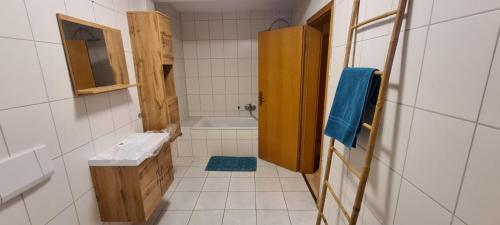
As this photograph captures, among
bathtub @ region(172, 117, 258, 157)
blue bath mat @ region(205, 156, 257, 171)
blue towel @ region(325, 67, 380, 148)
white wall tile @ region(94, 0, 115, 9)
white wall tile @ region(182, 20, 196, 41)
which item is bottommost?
blue bath mat @ region(205, 156, 257, 171)

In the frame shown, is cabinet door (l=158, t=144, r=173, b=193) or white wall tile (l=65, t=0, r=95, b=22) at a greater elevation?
white wall tile (l=65, t=0, r=95, b=22)

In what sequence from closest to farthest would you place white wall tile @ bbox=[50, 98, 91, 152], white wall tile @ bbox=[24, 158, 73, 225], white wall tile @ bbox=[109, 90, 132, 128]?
white wall tile @ bbox=[24, 158, 73, 225]
white wall tile @ bbox=[50, 98, 91, 152]
white wall tile @ bbox=[109, 90, 132, 128]

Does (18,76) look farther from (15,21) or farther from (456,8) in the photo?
(456,8)

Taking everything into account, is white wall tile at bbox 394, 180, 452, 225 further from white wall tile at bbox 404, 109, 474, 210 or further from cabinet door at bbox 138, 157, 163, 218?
cabinet door at bbox 138, 157, 163, 218

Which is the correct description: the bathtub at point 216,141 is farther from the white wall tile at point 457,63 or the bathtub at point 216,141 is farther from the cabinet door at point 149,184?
the white wall tile at point 457,63

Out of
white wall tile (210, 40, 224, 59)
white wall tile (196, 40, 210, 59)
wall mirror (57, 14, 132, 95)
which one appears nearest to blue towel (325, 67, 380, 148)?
wall mirror (57, 14, 132, 95)

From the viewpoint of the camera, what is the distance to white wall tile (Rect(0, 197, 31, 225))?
2.99 ft

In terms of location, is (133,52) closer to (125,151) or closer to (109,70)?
(109,70)

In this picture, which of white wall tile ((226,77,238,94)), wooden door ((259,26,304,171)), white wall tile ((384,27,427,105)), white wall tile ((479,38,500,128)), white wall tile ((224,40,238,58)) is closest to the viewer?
white wall tile ((479,38,500,128))

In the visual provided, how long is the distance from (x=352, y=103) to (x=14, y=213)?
172cm

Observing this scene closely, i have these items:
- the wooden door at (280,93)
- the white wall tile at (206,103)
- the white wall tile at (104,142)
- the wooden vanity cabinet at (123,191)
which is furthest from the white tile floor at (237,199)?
the white wall tile at (206,103)

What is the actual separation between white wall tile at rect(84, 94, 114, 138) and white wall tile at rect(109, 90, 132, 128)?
49 mm

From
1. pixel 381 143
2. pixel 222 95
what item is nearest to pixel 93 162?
pixel 381 143

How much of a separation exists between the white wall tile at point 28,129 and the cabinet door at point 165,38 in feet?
3.88
